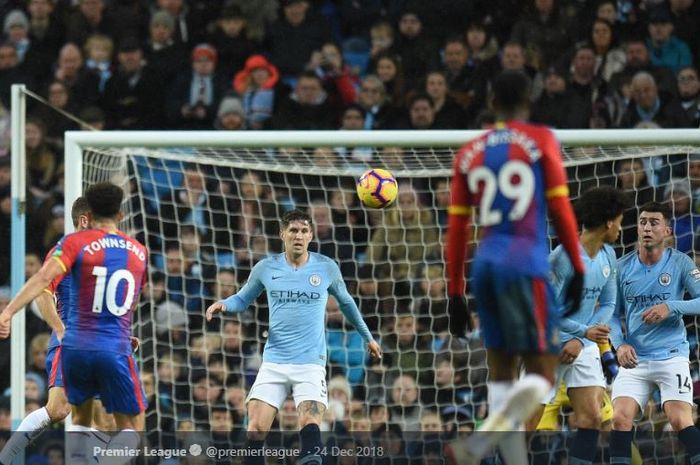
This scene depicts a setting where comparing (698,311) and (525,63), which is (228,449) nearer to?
(698,311)

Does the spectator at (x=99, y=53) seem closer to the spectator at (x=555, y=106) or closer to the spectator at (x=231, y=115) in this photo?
the spectator at (x=231, y=115)

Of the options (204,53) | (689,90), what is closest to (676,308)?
(689,90)

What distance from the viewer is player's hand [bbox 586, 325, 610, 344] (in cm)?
817

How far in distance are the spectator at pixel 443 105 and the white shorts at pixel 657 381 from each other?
179 inches

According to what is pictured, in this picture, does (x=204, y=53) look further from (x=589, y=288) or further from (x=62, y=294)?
(x=589, y=288)

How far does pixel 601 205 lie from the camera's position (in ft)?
26.4

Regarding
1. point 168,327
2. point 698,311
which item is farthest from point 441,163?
point 698,311

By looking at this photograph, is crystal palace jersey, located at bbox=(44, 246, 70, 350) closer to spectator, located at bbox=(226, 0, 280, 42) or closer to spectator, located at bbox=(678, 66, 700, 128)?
spectator, located at bbox=(226, 0, 280, 42)

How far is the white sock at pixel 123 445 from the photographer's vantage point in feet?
26.1

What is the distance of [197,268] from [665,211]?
15.2 feet

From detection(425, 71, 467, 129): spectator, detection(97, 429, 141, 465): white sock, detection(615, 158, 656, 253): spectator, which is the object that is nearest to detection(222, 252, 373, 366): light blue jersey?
detection(97, 429, 141, 465): white sock

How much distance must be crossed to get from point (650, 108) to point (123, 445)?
6643mm

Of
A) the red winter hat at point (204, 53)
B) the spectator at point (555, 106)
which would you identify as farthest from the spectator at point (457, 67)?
the red winter hat at point (204, 53)

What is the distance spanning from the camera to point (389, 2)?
47.9ft
